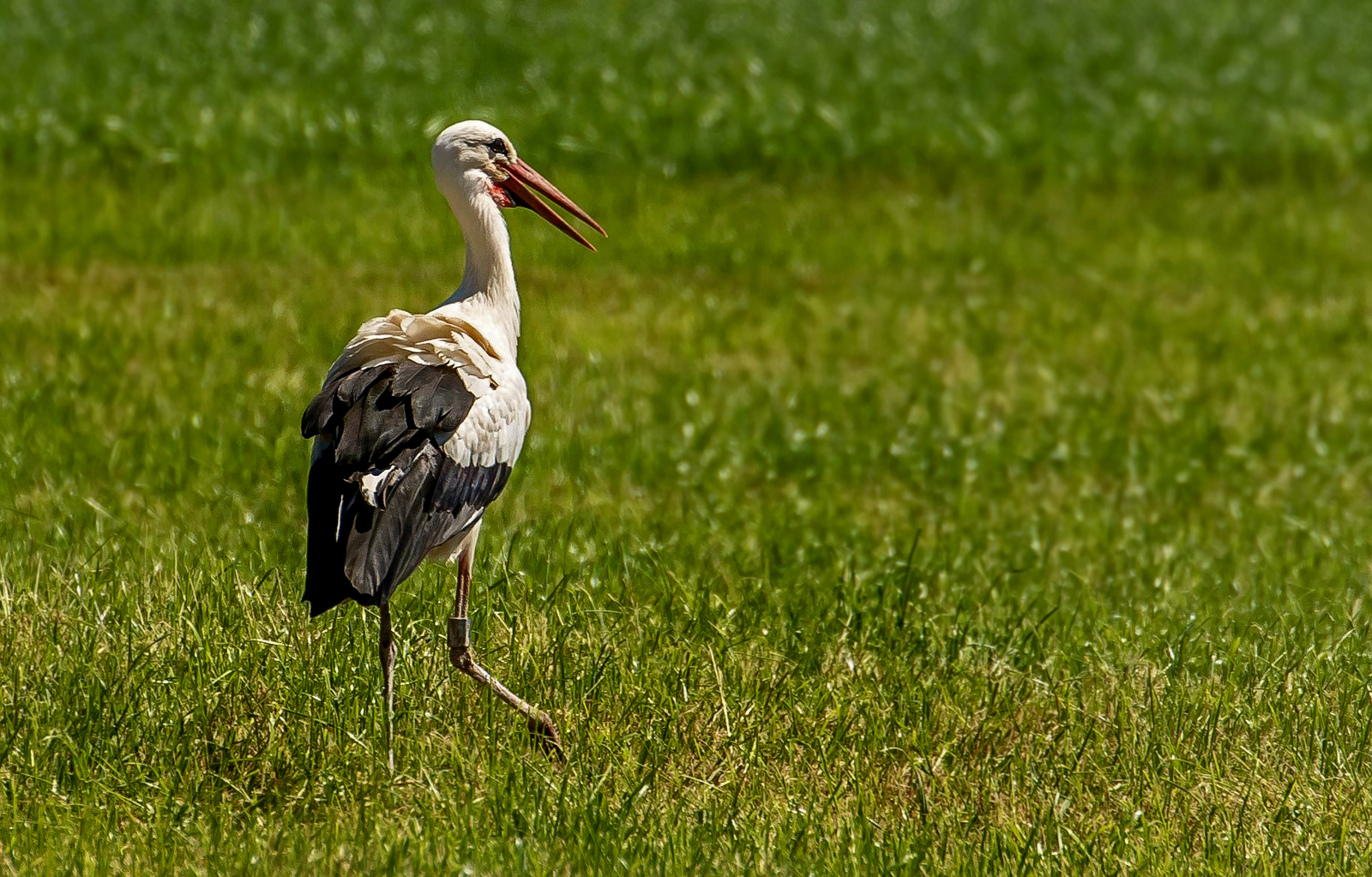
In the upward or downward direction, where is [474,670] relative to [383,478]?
downward

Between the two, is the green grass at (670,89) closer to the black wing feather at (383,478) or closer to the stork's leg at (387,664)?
the black wing feather at (383,478)

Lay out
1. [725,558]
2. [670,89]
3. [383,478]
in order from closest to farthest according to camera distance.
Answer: [383,478] < [725,558] < [670,89]

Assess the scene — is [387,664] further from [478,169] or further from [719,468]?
[719,468]

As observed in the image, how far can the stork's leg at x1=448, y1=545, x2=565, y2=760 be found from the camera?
16.9ft

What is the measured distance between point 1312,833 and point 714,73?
1301 cm

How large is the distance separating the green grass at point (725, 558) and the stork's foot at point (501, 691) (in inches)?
3.2

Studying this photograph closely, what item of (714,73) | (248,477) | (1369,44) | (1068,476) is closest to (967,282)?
(1068,476)

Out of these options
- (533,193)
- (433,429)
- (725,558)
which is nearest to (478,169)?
(533,193)

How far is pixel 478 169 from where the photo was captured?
18.4 feet

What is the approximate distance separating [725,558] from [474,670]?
193 centimetres

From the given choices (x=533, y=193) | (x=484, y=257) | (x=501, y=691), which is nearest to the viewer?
(x=501, y=691)

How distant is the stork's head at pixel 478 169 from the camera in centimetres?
558

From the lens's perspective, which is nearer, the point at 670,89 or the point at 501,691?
the point at 501,691

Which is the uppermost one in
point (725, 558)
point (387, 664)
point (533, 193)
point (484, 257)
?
point (533, 193)
